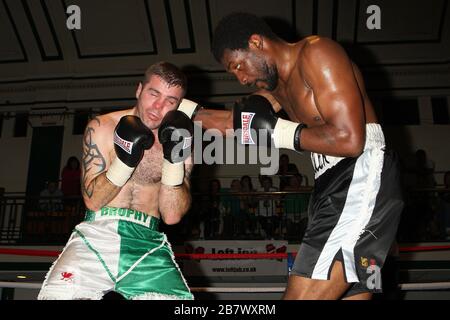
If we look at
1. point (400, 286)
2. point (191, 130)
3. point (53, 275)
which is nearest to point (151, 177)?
A: point (191, 130)

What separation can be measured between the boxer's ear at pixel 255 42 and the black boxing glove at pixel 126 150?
2.03 feet

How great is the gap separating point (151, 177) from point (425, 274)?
16.3 ft

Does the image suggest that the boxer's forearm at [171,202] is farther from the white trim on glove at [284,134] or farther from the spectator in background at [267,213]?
the spectator in background at [267,213]

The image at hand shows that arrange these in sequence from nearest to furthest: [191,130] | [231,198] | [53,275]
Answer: [53,275] < [191,130] < [231,198]

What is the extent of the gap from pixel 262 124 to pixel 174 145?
1.51 ft

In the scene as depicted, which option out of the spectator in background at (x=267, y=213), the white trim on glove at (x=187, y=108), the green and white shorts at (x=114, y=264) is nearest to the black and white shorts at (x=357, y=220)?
the green and white shorts at (x=114, y=264)

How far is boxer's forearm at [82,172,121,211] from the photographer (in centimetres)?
196

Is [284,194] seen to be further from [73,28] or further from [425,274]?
[73,28]

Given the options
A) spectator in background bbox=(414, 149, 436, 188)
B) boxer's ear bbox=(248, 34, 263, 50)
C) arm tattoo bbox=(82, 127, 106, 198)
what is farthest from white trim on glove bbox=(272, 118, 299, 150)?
spectator in background bbox=(414, 149, 436, 188)

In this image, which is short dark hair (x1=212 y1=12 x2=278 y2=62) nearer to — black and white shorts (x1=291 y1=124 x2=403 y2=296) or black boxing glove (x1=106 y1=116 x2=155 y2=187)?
black boxing glove (x1=106 y1=116 x2=155 y2=187)

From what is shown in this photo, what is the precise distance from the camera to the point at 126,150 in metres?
1.96

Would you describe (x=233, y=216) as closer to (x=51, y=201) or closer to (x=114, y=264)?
(x=51, y=201)

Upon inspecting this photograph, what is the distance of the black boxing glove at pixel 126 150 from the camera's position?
6.42 feet

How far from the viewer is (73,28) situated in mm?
8227
